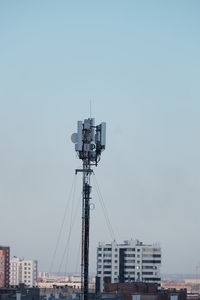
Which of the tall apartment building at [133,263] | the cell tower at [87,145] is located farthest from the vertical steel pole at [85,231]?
the tall apartment building at [133,263]

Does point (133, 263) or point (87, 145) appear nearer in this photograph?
point (87, 145)

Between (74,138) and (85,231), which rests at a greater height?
(74,138)

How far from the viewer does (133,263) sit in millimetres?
194000

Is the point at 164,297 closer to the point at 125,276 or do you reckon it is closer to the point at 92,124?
the point at 92,124

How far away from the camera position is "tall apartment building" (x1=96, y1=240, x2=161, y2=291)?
192000mm

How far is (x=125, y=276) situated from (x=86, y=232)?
517 feet

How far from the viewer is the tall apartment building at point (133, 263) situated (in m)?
192

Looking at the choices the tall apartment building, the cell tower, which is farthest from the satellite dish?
the tall apartment building

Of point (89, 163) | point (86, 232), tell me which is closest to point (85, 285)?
point (86, 232)

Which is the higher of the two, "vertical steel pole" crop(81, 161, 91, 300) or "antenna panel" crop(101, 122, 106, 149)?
"antenna panel" crop(101, 122, 106, 149)

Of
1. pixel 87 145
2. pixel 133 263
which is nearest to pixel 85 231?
pixel 87 145

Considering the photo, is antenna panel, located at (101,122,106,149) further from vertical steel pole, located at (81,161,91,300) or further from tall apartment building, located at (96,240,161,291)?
tall apartment building, located at (96,240,161,291)

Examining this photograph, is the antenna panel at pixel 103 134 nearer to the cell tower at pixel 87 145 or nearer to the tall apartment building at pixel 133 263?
the cell tower at pixel 87 145

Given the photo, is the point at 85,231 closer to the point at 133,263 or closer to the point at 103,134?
the point at 103,134
